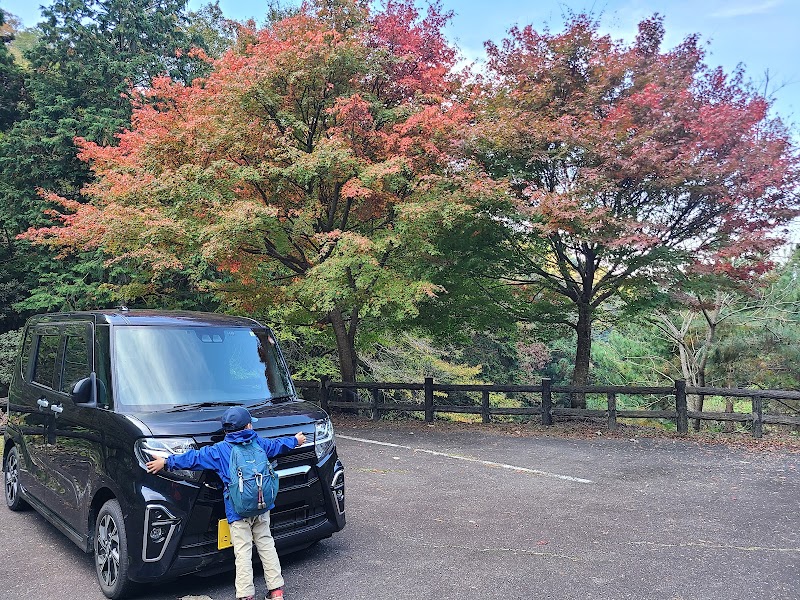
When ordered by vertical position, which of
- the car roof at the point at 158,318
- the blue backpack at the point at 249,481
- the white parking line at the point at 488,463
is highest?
the car roof at the point at 158,318

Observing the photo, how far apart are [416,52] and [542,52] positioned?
8.00ft

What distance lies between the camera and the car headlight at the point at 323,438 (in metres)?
4.34

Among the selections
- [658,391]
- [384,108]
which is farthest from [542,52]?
[658,391]

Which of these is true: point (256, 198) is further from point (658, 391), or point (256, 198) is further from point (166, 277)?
point (658, 391)

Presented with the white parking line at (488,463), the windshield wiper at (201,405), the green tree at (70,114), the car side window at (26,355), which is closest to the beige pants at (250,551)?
the windshield wiper at (201,405)

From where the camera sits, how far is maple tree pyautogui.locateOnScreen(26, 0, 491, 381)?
32.3ft

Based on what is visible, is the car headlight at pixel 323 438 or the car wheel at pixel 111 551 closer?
the car wheel at pixel 111 551

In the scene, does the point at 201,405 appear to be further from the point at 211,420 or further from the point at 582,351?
the point at 582,351

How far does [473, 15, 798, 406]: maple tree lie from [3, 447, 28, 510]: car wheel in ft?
25.7

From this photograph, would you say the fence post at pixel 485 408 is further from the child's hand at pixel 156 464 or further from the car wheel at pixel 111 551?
the child's hand at pixel 156 464

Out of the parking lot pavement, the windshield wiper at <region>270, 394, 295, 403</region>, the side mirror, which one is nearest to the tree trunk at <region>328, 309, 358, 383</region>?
the parking lot pavement

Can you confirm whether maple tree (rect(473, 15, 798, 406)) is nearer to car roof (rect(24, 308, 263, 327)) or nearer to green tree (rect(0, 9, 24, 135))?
car roof (rect(24, 308, 263, 327))

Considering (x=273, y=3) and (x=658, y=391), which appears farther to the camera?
(x=273, y=3)

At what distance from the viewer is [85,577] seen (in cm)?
421
